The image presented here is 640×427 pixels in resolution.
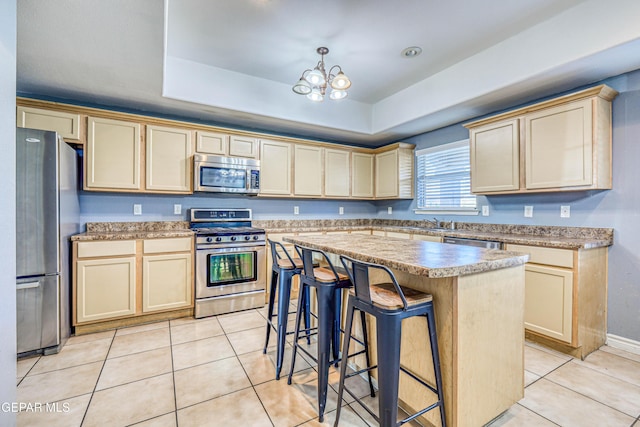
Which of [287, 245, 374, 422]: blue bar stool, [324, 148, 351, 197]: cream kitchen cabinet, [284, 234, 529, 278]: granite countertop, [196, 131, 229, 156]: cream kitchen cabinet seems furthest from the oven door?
[284, 234, 529, 278]: granite countertop

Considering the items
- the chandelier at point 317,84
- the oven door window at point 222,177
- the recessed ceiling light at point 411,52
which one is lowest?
the oven door window at point 222,177

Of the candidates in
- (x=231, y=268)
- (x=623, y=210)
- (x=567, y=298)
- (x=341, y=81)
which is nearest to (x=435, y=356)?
(x=567, y=298)

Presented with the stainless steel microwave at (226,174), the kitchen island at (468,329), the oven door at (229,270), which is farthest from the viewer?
the stainless steel microwave at (226,174)

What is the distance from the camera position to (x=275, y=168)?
13.5ft

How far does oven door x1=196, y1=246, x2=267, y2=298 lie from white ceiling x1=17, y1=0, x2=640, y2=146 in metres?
1.71

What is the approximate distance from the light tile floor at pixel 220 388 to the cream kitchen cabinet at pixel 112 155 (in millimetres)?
1577

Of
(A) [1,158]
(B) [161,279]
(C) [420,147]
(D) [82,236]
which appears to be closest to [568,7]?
(C) [420,147]

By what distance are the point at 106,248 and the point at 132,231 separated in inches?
22.8

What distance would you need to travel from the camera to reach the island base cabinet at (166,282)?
9.85 ft

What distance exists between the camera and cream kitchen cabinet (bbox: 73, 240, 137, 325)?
107 inches

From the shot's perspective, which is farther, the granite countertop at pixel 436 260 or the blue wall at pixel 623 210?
the blue wall at pixel 623 210

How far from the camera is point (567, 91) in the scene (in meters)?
2.87

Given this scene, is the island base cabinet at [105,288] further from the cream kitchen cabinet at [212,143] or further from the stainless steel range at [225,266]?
the cream kitchen cabinet at [212,143]

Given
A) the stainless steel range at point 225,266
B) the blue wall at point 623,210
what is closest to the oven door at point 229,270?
the stainless steel range at point 225,266
